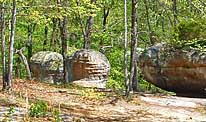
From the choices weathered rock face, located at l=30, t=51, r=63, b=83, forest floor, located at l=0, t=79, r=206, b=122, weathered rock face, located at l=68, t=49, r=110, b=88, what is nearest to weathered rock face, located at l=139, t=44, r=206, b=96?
forest floor, located at l=0, t=79, r=206, b=122

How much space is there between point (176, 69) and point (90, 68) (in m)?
5.52

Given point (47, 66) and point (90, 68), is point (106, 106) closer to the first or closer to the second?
point (90, 68)

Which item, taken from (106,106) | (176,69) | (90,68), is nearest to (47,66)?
(90,68)

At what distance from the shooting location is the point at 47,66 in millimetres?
25844

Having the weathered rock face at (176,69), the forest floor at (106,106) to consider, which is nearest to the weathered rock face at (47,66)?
the weathered rock face at (176,69)

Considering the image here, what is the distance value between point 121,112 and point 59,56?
548 inches

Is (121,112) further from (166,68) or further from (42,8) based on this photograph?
(166,68)

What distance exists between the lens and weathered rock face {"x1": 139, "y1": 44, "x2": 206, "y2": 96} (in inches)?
709

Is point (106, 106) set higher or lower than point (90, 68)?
lower

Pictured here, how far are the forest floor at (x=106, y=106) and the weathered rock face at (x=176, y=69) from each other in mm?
1881

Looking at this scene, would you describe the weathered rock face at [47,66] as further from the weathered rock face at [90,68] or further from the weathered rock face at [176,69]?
the weathered rock face at [176,69]

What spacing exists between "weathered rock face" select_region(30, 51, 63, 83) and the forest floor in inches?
339

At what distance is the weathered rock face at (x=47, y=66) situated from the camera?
84.4 ft

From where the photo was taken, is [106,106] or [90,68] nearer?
[106,106]
